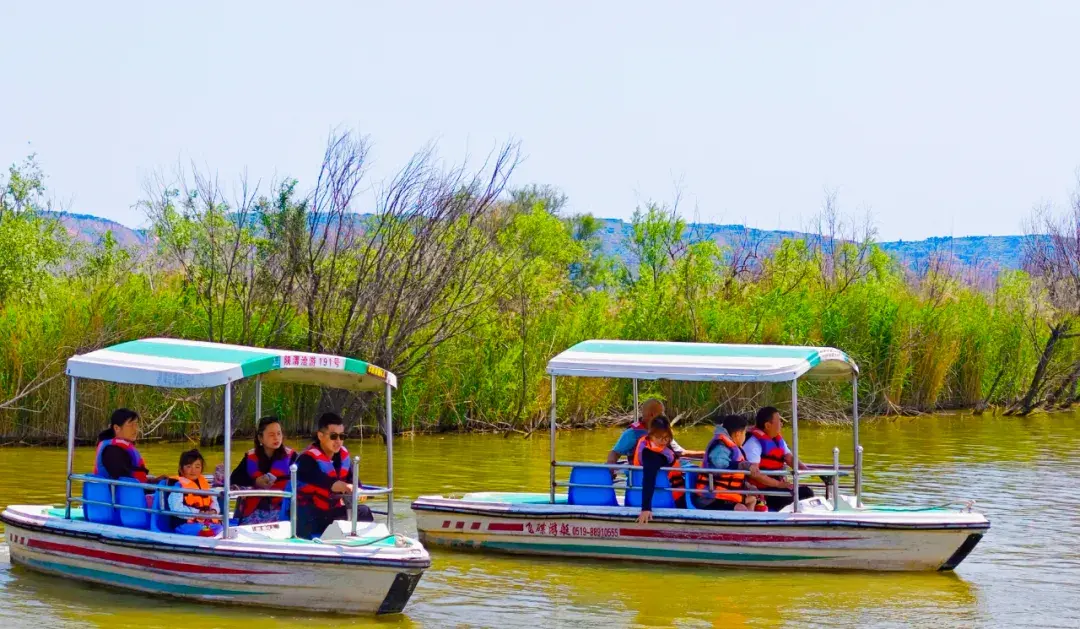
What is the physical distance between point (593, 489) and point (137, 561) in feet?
14.1

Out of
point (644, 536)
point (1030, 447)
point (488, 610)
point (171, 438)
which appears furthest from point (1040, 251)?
point (488, 610)

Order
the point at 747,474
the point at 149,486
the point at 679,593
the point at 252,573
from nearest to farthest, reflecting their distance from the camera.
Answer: the point at 252,573, the point at 149,486, the point at 679,593, the point at 747,474

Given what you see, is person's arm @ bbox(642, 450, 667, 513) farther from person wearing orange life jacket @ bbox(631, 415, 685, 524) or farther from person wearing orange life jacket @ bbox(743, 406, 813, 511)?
person wearing orange life jacket @ bbox(743, 406, 813, 511)

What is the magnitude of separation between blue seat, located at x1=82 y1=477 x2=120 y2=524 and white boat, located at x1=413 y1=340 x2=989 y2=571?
329 centimetres

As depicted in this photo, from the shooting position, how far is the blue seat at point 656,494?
42.6ft

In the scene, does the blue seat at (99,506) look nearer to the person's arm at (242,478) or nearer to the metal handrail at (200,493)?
the metal handrail at (200,493)

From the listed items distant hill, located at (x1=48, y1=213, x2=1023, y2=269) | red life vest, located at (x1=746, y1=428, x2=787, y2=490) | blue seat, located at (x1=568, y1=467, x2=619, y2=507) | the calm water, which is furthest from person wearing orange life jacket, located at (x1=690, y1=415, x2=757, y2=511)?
distant hill, located at (x1=48, y1=213, x2=1023, y2=269)

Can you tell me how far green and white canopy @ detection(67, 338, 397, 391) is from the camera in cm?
1041

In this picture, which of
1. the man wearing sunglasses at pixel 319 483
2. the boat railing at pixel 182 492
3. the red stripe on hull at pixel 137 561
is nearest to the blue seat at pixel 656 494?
the man wearing sunglasses at pixel 319 483

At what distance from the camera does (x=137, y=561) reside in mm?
10969

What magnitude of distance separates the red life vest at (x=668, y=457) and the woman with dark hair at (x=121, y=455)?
13.9ft

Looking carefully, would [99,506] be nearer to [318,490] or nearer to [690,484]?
[318,490]

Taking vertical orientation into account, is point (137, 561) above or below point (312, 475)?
below

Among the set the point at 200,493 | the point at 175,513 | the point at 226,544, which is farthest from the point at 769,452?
the point at 175,513
